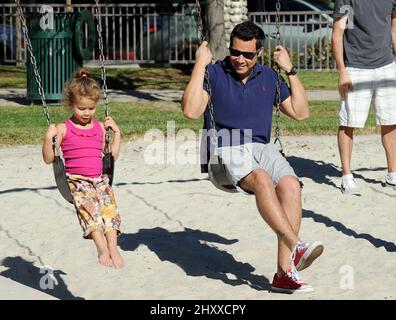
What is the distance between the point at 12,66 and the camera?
2203cm

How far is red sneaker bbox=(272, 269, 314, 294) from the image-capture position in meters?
6.54

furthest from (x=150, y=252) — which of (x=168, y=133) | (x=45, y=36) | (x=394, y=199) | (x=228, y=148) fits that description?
(x=45, y=36)

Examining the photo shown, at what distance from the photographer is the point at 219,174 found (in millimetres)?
6621

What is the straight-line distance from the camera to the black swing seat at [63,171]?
21.3ft

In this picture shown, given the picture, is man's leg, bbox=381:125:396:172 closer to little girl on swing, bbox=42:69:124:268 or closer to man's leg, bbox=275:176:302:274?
man's leg, bbox=275:176:302:274

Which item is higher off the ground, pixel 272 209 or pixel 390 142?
pixel 272 209

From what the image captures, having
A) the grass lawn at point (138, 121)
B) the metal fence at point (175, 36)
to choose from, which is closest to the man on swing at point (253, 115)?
the grass lawn at point (138, 121)

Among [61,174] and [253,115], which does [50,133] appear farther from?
[253,115]

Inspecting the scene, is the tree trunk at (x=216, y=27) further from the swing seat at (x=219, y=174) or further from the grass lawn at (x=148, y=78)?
the swing seat at (x=219, y=174)

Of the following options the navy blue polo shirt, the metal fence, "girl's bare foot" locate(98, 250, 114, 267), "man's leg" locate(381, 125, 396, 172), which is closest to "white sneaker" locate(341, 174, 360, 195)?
"man's leg" locate(381, 125, 396, 172)

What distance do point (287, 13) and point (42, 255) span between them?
14.5 meters

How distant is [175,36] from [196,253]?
1522 cm

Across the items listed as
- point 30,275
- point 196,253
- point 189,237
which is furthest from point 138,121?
point 30,275

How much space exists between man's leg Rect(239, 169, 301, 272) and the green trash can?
8.62 m
